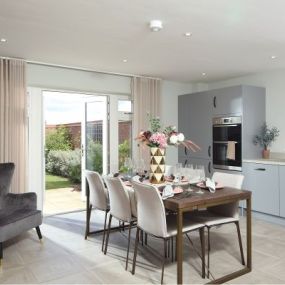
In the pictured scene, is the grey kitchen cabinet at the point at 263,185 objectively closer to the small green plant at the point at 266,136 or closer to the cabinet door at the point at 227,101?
the small green plant at the point at 266,136

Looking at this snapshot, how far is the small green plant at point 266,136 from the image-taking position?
5.06m

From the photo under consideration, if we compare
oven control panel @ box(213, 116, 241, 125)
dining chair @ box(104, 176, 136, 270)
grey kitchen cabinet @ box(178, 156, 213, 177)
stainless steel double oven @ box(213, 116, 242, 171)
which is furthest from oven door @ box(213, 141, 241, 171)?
dining chair @ box(104, 176, 136, 270)

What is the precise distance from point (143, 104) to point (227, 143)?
5.60 ft

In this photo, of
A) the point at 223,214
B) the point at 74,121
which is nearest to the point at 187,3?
the point at 223,214

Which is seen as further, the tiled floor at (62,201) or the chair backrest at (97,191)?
the tiled floor at (62,201)

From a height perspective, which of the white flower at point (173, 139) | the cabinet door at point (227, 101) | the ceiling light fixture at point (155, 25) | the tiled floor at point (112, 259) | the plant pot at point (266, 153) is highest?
the ceiling light fixture at point (155, 25)

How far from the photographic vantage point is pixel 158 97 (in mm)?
5863

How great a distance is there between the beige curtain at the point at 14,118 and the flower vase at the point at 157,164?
223 cm

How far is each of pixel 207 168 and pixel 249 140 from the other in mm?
989

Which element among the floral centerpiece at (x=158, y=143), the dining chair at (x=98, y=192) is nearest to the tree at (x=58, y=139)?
the dining chair at (x=98, y=192)

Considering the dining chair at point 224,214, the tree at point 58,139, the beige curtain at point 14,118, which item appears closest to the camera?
the dining chair at point 224,214

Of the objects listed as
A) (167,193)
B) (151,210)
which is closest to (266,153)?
(167,193)

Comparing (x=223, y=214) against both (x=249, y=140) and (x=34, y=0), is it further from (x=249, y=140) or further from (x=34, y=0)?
(x=34, y=0)

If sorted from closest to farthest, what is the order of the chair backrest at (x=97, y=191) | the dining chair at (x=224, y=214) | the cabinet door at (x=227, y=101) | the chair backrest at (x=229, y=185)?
the dining chair at (x=224, y=214), the chair backrest at (x=229, y=185), the chair backrest at (x=97, y=191), the cabinet door at (x=227, y=101)
